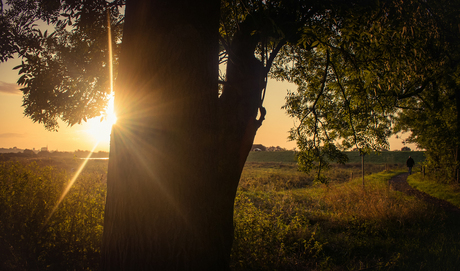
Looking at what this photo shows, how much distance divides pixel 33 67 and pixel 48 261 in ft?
11.4

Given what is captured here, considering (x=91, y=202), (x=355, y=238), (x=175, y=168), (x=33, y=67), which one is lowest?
(x=355, y=238)

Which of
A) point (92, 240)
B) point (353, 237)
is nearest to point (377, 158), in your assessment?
point (353, 237)

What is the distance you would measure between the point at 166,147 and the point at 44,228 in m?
3.90

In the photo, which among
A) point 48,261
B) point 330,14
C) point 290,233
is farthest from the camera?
point 290,233

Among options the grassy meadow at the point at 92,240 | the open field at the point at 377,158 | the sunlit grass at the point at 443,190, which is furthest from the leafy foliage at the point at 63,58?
the open field at the point at 377,158

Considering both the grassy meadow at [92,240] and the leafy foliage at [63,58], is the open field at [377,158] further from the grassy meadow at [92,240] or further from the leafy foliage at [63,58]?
the leafy foliage at [63,58]

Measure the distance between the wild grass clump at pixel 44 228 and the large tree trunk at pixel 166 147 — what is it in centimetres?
261

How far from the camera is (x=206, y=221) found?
8.07 feet

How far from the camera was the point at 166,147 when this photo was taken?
2377mm

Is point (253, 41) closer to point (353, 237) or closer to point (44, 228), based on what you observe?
point (44, 228)

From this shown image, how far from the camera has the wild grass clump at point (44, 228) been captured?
14.1 ft

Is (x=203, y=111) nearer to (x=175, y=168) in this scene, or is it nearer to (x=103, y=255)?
(x=175, y=168)

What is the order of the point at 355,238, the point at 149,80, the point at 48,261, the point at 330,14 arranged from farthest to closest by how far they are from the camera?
the point at 355,238 < the point at 330,14 < the point at 48,261 < the point at 149,80

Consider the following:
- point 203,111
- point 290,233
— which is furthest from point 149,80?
point 290,233
